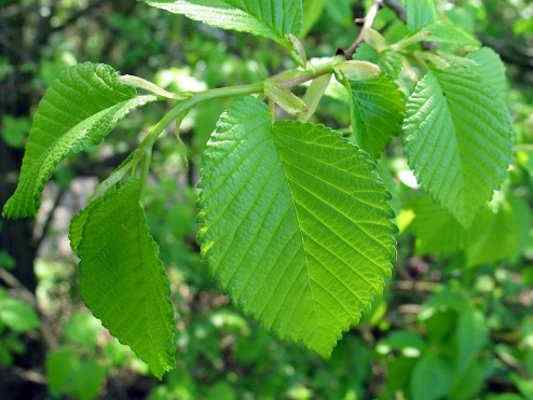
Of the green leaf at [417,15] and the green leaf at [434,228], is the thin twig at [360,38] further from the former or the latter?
the green leaf at [434,228]

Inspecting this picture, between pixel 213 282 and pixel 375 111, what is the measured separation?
268 cm

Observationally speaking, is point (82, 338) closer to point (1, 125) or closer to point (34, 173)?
point (1, 125)

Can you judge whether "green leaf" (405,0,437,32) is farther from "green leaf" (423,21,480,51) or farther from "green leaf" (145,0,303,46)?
"green leaf" (145,0,303,46)

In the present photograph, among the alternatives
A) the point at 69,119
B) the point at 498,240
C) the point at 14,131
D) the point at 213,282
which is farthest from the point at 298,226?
the point at 213,282

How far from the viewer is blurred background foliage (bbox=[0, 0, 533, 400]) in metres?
1.95

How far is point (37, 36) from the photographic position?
345 centimetres

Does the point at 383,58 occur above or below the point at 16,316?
above

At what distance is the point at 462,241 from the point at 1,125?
2.54m

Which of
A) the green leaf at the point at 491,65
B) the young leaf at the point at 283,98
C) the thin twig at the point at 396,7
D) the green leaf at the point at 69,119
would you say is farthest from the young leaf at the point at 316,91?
the thin twig at the point at 396,7

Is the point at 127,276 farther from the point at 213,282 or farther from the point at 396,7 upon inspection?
the point at 213,282

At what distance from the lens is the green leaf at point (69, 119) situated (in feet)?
2.00

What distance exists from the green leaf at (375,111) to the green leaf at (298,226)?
0.45 feet

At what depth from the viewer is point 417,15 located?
85 cm

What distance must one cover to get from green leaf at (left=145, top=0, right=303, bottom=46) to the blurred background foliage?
1.65ft
